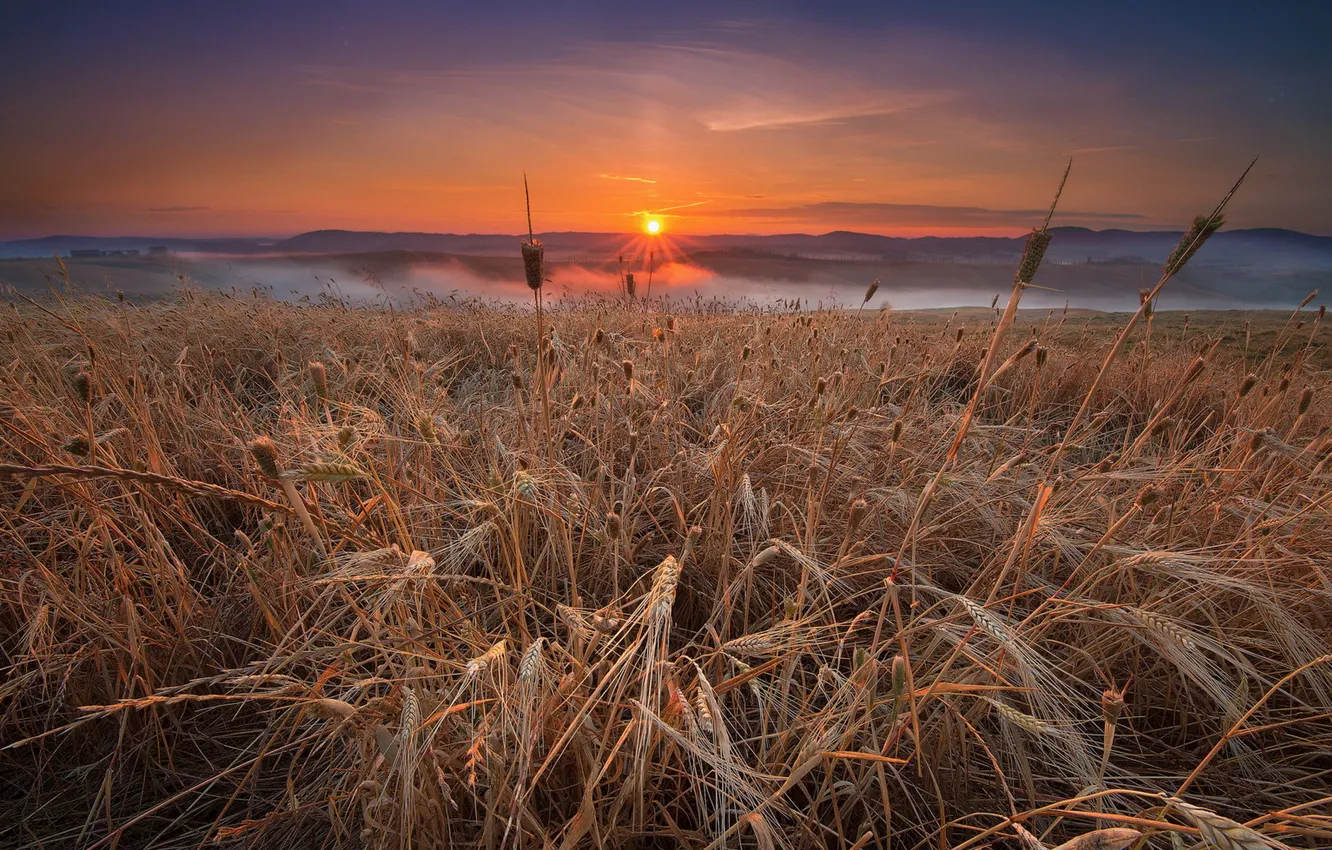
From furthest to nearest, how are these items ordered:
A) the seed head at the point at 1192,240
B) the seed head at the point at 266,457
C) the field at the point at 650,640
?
the seed head at the point at 1192,240 < the field at the point at 650,640 < the seed head at the point at 266,457

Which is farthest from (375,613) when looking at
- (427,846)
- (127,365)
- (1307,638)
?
(127,365)

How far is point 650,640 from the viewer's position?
94 centimetres

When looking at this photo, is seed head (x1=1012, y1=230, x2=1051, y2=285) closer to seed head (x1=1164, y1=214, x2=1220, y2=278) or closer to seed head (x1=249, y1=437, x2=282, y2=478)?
seed head (x1=1164, y1=214, x2=1220, y2=278)

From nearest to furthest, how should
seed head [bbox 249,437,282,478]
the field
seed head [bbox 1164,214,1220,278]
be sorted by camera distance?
1. seed head [bbox 249,437,282,478]
2. the field
3. seed head [bbox 1164,214,1220,278]

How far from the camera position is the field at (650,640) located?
103 centimetres

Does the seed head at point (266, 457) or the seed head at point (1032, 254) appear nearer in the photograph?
the seed head at point (266, 457)

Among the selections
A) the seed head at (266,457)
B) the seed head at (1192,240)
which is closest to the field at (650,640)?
the seed head at (266,457)

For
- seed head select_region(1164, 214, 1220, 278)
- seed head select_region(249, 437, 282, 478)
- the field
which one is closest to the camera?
seed head select_region(249, 437, 282, 478)

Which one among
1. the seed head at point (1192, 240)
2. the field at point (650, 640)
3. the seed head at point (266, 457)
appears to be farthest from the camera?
the seed head at point (1192, 240)

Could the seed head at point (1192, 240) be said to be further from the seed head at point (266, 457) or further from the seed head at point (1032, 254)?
the seed head at point (266, 457)

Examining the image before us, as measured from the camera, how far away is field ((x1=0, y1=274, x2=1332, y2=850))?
1027mm

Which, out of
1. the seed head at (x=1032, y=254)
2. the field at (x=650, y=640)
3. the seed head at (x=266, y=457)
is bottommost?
the field at (x=650, y=640)

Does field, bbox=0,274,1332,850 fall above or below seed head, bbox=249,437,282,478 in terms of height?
below

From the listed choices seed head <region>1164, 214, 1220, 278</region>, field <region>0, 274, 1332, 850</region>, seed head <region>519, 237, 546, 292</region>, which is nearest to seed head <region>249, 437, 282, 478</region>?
field <region>0, 274, 1332, 850</region>
